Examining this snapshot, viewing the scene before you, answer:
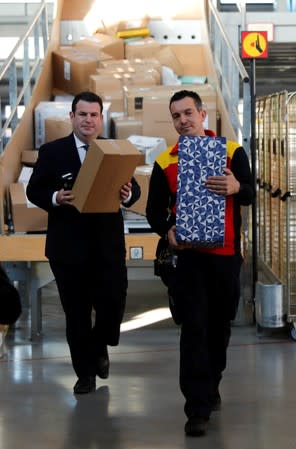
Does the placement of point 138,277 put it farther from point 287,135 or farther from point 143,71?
point 143,71

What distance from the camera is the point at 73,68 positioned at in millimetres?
11445

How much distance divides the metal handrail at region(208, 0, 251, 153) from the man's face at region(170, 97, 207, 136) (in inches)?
122

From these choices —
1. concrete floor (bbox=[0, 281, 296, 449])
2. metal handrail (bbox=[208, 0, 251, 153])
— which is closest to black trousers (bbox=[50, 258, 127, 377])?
concrete floor (bbox=[0, 281, 296, 449])

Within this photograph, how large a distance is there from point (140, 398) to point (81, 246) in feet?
2.78

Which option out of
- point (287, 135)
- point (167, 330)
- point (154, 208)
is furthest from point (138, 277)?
point (154, 208)

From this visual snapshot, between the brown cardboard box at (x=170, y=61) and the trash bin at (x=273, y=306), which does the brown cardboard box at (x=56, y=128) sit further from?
the trash bin at (x=273, y=306)

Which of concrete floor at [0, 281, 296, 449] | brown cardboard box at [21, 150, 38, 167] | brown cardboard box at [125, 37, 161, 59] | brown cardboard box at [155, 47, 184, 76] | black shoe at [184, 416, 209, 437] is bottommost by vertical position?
concrete floor at [0, 281, 296, 449]

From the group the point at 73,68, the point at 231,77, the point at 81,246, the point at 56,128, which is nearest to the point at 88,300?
the point at 81,246

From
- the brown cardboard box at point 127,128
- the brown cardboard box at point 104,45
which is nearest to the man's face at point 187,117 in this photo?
the brown cardboard box at point 127,128

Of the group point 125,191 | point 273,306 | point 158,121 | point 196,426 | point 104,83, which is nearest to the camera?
point 196,426

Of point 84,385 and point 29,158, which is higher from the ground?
point 29,158

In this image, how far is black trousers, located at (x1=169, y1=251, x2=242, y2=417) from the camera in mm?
5562

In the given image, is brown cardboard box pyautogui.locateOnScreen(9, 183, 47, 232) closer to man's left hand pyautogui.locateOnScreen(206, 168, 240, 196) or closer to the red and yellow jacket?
the red and yellow jacket

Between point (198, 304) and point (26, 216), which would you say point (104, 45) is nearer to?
point (26, 216)
